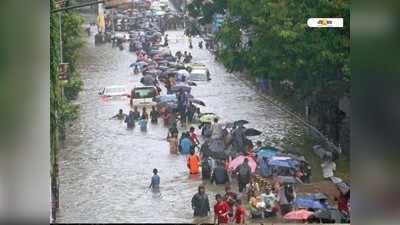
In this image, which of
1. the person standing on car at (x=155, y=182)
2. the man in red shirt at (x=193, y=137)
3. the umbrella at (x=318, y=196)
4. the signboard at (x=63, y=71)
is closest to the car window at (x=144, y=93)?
the man in red shirt at (x=193, y=137)

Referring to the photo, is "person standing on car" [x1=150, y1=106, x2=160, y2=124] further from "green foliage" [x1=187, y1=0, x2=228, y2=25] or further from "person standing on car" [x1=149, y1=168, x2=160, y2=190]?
"green foliage" [x1=187, y1=0, x2=228, y2=25]

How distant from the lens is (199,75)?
7922mm

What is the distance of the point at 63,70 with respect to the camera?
7645 mm

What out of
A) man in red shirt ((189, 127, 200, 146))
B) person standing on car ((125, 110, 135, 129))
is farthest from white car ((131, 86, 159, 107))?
man in red shirt ((189, 127, 200, 146))

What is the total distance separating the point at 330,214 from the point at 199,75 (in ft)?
6.37

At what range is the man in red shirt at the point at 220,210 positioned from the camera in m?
7.70

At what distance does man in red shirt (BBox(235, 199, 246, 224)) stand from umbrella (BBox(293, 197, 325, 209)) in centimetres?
53

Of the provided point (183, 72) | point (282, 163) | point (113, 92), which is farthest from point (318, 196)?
point (113, 92)

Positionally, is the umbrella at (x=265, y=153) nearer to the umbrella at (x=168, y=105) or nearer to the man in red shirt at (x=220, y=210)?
the man in red shirt at (x=220, y=210)

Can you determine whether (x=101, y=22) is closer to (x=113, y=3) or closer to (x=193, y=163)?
(x=113, y=3)

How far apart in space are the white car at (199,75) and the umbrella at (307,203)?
154 cm
